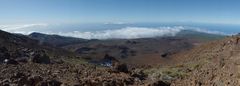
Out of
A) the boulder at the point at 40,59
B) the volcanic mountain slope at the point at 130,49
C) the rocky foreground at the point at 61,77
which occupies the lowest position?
the volcanic mountain slope at the point at 130,49

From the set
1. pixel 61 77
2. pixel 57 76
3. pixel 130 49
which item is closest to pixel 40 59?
pixel 57 76

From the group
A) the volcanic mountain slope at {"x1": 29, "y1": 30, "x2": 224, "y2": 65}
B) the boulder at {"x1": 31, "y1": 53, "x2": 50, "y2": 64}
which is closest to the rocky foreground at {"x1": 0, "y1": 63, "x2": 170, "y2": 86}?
the boulder at {"x1": 31, "y1": 53, "x2": 50, "y2": 64}

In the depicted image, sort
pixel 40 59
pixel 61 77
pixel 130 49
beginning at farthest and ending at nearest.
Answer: pixel 130 49 → pixel 40 59 → pixel 61 77

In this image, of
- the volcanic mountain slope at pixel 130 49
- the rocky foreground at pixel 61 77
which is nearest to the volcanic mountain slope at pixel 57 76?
the rocky foreground at pixel 61 77

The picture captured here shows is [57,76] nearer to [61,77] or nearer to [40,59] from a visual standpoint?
[61,77]

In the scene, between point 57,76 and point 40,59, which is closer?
point 57,76

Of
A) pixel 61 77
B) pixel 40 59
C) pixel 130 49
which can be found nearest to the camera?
pixel 61 77

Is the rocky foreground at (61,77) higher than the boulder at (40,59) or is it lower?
lower

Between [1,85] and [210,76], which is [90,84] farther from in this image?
[210,76]

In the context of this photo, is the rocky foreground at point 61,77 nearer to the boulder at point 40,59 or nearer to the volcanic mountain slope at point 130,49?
the boulder at point 40,59

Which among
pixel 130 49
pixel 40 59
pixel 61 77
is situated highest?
pixel 40 59

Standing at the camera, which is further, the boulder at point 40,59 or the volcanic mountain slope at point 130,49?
the volcanic mountain slope at point 130,49

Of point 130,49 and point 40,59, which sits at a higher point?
point 40,59

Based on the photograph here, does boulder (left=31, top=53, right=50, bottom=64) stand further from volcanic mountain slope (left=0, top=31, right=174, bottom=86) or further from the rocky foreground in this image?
the rocky foreground
